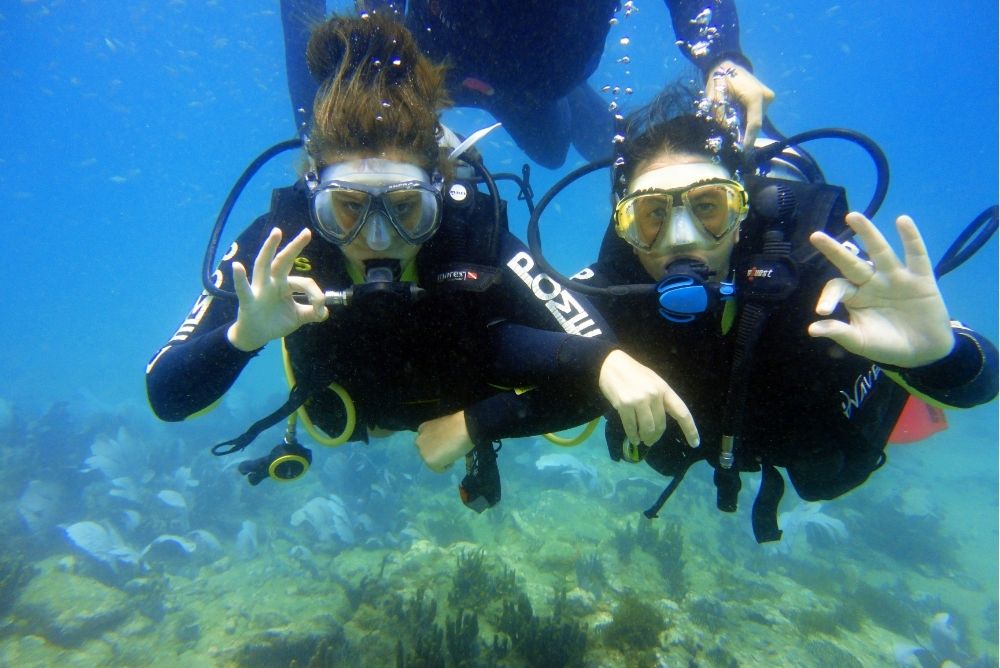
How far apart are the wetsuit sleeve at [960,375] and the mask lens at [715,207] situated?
109 centimetres

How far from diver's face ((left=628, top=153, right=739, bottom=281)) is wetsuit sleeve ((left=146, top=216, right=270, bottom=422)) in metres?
2.24

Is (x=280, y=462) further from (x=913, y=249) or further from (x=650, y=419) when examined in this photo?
(x=913, y=249)

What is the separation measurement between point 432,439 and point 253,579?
807 cm

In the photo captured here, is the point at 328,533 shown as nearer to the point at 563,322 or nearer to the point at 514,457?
the point at 514,457

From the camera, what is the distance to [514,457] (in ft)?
44.3

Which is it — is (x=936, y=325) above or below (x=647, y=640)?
above

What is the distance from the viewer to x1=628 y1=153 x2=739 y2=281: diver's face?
2941mm

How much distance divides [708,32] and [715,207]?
2.39 meters

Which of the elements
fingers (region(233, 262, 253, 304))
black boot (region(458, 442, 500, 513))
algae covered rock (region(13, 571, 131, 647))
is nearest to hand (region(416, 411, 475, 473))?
black boot (region(458, 442, 500, 513))

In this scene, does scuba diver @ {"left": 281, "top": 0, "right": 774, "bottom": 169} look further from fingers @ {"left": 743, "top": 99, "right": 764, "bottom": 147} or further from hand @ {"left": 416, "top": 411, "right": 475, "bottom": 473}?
hand @ {"left": 416, "top": 411, "right": 475, "bottom": 473}

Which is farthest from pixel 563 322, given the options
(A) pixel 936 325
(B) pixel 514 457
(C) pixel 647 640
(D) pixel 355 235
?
(B) pixel 514 457

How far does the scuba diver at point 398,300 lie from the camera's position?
2.77m

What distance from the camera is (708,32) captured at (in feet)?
14.7

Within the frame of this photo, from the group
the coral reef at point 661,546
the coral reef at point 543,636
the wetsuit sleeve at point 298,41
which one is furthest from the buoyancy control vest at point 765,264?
the coral reef at point 661,546
